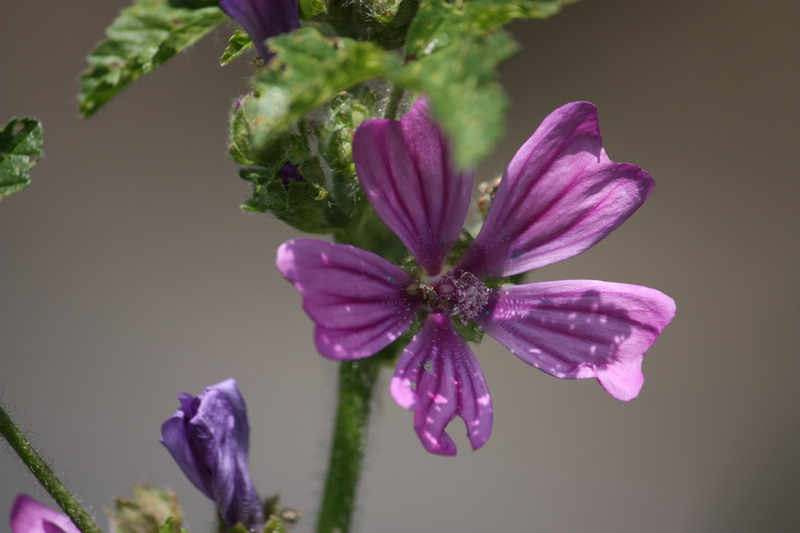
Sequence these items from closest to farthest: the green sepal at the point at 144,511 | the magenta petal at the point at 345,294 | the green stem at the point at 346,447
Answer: the magenta petal at the point at 345,294, the green stem at the point at 346,447, the green sepal at the point at 144,511

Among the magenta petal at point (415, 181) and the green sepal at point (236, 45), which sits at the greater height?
the green sepal at point (236, 45)

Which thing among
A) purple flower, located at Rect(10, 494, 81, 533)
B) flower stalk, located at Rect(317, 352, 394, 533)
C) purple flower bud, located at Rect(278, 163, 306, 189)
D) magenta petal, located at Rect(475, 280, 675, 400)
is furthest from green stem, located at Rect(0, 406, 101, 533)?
magenta petal, located at Rect(475, 280, 675, 400)

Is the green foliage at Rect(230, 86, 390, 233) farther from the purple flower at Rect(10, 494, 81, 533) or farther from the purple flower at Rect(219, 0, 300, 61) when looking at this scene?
the purple flower at Rect(10, 494, 81, 533)

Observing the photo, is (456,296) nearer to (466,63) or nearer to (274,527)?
(274,527)

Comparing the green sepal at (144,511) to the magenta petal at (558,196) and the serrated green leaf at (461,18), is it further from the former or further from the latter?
the serrated green leaf at (461,18)

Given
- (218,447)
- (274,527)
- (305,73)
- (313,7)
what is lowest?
(274,527)

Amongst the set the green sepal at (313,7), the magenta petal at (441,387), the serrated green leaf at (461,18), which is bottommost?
the magenta petal at (441,387)

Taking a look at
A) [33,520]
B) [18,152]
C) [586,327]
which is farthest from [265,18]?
[33,520]

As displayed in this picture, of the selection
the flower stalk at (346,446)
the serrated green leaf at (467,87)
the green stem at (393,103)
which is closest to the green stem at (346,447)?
the flower stalk at (346,446)
